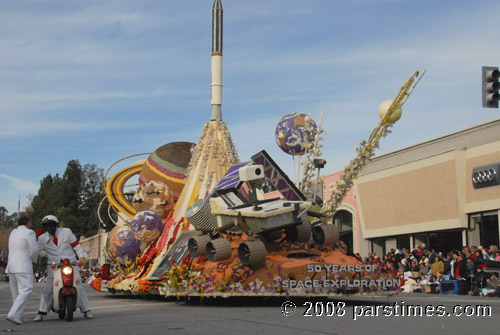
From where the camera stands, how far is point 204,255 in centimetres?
1410

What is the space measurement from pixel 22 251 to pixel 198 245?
4.53m

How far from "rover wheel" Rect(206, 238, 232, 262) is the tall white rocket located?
751cm

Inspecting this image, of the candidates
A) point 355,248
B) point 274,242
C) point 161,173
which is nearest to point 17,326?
point 274,242

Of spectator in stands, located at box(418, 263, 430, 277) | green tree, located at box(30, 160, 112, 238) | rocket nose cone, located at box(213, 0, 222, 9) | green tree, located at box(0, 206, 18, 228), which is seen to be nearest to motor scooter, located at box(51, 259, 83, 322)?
A: rocket nose cone, located at box(213, 0, 222, 9)

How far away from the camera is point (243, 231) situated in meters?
13.7

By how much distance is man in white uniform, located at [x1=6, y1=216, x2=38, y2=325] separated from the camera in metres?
10.0

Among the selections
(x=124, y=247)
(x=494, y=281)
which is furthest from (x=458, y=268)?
(x=124, y=247)

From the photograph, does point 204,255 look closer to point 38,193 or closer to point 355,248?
point 355,248

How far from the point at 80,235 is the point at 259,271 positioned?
62690mm

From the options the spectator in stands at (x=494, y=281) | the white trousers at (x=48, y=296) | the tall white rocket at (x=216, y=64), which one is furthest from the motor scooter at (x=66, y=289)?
the spectator in stands at (x=494, y=281)

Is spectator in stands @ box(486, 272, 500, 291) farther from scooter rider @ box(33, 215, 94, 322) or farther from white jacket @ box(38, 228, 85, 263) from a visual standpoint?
white jacket @ box(38, 228, 85, 263)

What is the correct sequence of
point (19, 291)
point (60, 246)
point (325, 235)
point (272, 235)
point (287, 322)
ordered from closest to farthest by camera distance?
point (287, 322) → point (19, 291) → point (60, 246) → point (325, 235) → point (272, 235)

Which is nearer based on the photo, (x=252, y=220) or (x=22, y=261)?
(x=22, y=261)

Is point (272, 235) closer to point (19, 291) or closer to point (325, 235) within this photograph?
point (325, 235)
